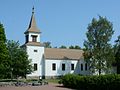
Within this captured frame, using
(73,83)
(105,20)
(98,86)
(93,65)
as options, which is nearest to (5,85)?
(73,83)

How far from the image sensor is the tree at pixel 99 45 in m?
59.5

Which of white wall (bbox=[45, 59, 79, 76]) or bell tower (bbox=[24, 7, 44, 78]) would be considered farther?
white wall (bbox=[45, 59, 79, 76])

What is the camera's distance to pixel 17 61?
167 feet

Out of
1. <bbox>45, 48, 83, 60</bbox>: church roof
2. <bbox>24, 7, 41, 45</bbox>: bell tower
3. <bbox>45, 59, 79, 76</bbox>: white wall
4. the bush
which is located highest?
<bbox>24, 7, 41, 45</bbox>: bell tower

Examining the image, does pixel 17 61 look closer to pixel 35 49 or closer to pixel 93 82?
pixel 35 49

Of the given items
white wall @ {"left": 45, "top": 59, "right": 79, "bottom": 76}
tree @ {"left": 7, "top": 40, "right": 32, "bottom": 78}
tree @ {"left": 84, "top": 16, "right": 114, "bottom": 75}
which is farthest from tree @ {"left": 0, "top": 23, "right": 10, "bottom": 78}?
tree @ {"left": 84, "top": 16, "right": 114, "bottom": 75}

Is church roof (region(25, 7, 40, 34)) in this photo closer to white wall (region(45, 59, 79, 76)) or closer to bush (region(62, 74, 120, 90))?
white wall (region(45, 59, 79, 76))

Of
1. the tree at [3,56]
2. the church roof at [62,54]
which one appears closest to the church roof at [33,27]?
the church roof at [62,54]

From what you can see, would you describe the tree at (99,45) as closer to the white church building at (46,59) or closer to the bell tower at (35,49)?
the white church building at (46,59)

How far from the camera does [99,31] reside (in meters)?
60.4

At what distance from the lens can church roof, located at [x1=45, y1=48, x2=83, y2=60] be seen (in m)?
65.9

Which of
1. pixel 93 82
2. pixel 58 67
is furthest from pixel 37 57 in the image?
pixel 93 82

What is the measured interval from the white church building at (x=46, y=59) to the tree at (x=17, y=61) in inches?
375

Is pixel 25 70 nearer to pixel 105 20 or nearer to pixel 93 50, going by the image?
pixel 93 50
